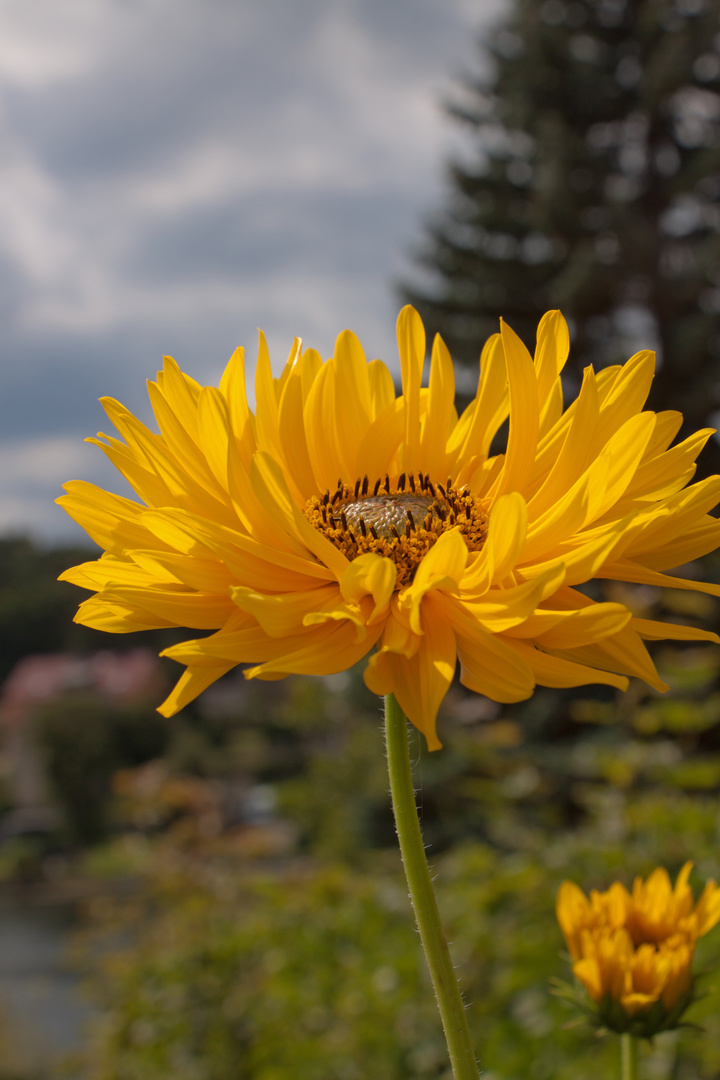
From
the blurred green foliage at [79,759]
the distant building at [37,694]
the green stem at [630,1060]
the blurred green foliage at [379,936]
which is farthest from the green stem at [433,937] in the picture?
the blurred green foliage at [79,759]

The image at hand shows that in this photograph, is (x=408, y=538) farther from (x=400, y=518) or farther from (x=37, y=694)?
(x=37, y=694)

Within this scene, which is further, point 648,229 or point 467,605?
A: point 648,229

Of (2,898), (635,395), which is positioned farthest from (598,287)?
(2,898)

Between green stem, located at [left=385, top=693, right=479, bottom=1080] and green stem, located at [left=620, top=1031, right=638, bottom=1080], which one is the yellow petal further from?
green stem, located at [left=620, top=1031, right=638, bottom=1080]

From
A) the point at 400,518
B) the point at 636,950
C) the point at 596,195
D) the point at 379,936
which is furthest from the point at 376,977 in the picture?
the point at 596,195

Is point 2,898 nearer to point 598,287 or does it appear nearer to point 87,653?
point 87,653

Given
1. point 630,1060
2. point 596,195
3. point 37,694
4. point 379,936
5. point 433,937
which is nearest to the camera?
point 433,937
